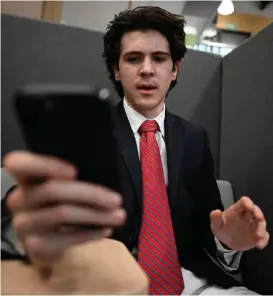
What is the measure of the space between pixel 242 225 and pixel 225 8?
359 mm

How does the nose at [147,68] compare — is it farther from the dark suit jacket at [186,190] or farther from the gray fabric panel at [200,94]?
the gray fabric panel at [200,94]

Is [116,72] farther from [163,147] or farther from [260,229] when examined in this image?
[260,229]

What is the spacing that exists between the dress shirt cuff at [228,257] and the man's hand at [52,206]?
269 millimetres

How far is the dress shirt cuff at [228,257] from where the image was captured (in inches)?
17.8

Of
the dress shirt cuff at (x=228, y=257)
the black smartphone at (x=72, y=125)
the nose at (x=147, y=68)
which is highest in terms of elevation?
the nose at (x=147, y=68)

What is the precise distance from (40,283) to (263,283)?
17.1 inches

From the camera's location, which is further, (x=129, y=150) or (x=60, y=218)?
(x=129, y=150)

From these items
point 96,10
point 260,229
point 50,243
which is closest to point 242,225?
point 260,229

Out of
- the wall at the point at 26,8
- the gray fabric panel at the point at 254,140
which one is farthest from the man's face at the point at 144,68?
the gray fabric panel at the point at 254,140

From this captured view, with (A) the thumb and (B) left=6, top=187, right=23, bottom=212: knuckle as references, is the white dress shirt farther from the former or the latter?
(B) left=6, top=187, right=23, bottom=212: knuckle

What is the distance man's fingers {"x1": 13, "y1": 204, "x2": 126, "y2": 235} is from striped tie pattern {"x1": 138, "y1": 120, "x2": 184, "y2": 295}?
0.55 feet

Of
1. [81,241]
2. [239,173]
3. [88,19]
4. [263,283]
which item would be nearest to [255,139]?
[239,173]

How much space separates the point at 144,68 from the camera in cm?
38

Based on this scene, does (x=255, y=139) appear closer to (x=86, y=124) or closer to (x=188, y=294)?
(x=188, y=294)
